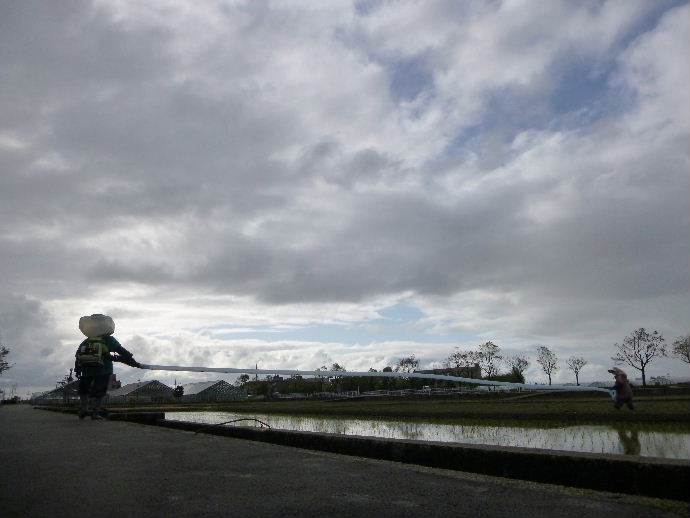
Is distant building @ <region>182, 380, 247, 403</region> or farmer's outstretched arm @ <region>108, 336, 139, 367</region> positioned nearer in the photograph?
farmer's outstretched arm @ <region>108, 336, 139, 367</region>

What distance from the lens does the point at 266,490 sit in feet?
11.0

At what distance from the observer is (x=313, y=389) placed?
132m

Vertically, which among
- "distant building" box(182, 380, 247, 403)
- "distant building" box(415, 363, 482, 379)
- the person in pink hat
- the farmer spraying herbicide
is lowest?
"distant building" box(182, 380, 247, 403)

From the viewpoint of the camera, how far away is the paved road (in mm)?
2785

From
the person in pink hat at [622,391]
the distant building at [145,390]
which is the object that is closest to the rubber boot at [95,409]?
the person in pink hat at [622,391]

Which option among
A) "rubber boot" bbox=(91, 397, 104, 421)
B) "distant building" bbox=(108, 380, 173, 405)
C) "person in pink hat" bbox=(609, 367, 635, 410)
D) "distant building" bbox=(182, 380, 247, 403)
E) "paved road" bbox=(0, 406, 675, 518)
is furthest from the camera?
"distant building" bbox=(108, 380, 173, 405)

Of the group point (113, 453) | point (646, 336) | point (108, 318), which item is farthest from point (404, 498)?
point (646, 336)

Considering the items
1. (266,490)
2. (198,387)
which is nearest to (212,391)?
(198,387)

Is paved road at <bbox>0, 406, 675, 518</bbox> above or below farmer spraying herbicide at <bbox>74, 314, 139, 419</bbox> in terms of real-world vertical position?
below

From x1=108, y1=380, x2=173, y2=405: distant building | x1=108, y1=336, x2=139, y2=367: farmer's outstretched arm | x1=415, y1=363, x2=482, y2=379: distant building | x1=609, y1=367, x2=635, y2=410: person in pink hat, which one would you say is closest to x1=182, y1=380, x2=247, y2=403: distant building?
x1=108, y1=380, x2=173, y2=405: distant building

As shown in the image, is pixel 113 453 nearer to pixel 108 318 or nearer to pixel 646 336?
pixel 108 318

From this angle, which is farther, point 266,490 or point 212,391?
point 212,391

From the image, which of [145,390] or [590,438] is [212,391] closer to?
[145,390]

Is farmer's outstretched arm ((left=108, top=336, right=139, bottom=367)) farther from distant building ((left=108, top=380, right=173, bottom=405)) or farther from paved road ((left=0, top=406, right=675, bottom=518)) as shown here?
distant building ((left=108, top=380, right=173, bottom=405))
